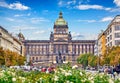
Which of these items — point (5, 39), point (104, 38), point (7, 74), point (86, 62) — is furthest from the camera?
point (86, 62)

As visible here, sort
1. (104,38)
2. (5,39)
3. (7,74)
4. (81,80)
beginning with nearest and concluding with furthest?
(81,80) < (7,74) < (5,39) < (104,38)

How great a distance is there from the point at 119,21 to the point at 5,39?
2897 centimetres

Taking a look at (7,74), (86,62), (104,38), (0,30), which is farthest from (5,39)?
(7,74)

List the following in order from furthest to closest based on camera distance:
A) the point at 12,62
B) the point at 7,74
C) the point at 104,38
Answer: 1. the point at 104,38
2. the point at 12,62
3. the point at 7,74

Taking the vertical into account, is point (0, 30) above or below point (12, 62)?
above

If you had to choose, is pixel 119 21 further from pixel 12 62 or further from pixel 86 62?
pixel 86 62

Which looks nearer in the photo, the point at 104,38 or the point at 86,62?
the point at 104,38

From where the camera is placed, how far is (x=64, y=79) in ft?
49.8

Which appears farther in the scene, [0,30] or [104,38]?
[104,38]

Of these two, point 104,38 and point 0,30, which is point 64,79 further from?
point 104,38

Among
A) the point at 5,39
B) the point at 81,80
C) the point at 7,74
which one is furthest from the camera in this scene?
the point at 5,39

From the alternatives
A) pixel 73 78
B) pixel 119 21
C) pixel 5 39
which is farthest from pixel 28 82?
pixel 5 39

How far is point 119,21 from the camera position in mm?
104938

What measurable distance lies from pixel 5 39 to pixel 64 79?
100226 millimetres
